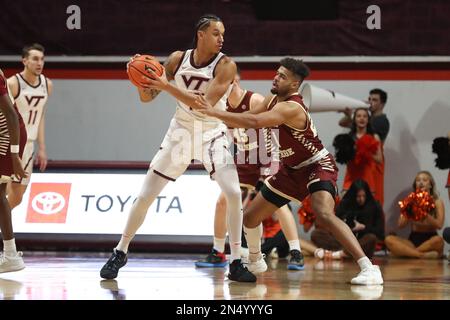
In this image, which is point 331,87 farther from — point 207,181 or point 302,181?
point 302,181

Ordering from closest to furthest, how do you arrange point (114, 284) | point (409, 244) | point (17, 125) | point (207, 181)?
point (114, 284) → point (17, 125) → point (207, 181) → point (409, 244)

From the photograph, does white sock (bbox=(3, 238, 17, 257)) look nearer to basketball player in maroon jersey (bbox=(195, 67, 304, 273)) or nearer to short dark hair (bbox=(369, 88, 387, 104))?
basketball player in maroon jersey (bbox=(195, 67, 304, 273))

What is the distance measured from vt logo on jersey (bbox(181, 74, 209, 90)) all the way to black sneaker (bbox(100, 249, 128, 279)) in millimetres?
1404

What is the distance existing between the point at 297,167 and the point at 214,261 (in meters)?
1.87

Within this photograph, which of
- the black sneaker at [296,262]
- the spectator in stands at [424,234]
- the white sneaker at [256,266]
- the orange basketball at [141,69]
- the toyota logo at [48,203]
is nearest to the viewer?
the orange basketball at [141,69]

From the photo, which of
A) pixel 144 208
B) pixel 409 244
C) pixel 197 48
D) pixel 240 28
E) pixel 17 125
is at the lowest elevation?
pixel 409 244

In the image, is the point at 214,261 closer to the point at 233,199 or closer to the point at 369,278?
the point at 233,199

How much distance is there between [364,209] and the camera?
10.2 meters

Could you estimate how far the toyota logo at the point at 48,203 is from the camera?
32.4ft

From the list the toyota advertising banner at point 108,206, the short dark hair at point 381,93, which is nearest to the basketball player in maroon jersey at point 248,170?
the toyota advertising banner at point 108,206

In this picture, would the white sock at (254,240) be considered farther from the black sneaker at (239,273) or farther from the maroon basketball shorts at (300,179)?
the black sneaker at (239,273)

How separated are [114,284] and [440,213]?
541 centimetres

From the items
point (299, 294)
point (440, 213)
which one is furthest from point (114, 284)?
point (440, 213)

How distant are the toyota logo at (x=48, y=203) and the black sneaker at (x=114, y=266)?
3429mm
